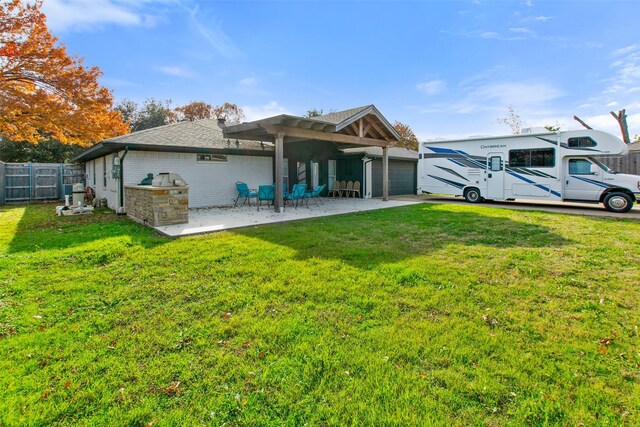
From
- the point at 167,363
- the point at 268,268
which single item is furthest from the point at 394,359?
the point at 268,268

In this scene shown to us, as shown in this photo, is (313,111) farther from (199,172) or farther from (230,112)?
(199,172)

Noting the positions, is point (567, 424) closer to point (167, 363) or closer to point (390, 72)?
point (167, 363)

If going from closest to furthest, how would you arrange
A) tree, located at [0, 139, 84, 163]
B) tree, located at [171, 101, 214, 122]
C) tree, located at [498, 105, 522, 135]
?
1. tree, located at [0, 139, 84, 163]
2. tree, located at [498, 105, 522, 135]
3. tree, located at [171, 101, 214, 122]

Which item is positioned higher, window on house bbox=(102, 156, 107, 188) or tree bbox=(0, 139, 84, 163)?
tree bbox=(0, 139, 84, 163)

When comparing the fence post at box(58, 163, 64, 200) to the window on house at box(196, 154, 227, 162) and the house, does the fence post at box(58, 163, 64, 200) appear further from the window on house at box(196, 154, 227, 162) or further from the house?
the window on house at box(196, 154, 227, 162)

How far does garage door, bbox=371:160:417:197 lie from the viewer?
1631 centimetres

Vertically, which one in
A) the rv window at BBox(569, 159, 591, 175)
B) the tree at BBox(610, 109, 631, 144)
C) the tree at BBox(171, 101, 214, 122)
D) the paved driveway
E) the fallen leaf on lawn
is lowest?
the fallen leaf on lawn

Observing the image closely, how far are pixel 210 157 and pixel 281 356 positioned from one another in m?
10.5

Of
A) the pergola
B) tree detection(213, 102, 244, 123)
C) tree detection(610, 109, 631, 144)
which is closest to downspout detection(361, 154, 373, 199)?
the pergola

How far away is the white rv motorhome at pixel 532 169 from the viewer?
10148 mm

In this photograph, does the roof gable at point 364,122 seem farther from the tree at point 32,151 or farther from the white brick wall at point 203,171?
the tree at point 32,151

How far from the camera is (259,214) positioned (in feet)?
31.8

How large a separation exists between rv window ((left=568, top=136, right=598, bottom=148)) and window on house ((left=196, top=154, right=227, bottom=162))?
39.4 ft

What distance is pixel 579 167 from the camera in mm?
10766
